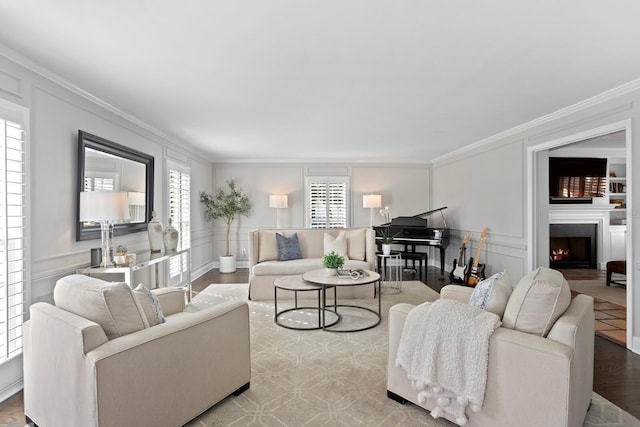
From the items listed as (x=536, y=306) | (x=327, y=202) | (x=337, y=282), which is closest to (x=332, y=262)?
(x=337, y=282)

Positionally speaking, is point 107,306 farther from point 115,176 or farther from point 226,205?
point 226,205

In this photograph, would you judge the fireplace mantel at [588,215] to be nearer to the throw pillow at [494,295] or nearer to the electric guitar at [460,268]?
the electric guitar at [460,268]

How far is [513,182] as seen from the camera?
16.8 feet

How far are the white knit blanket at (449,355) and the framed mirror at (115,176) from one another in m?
3.08

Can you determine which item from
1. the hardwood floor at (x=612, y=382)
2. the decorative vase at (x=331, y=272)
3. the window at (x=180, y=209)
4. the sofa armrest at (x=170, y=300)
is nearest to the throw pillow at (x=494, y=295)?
the hardwood floor at (x=612, y=382)

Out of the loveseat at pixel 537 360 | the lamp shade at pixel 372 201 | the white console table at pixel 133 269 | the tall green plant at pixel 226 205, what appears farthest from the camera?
the lamp shade at pixel 372 201

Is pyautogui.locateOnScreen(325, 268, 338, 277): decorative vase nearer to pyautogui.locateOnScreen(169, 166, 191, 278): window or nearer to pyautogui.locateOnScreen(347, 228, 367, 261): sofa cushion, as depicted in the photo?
pyautogui.locateOnScreen(347, 228, 367, 261): sofa cushion

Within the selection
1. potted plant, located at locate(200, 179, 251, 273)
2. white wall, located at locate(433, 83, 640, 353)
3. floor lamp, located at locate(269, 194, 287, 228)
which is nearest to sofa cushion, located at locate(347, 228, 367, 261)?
white wall, located at locate(433, 83, 640, 353)

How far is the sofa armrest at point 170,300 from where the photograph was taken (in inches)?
107

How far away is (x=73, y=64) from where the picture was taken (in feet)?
9.00

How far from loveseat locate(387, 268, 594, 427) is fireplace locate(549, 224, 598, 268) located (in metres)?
6.04

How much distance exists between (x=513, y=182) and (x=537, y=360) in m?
4.05

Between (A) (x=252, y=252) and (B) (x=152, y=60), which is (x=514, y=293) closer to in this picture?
(B) (x=152, y=60)

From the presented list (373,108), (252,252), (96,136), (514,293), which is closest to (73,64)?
(96,136)
